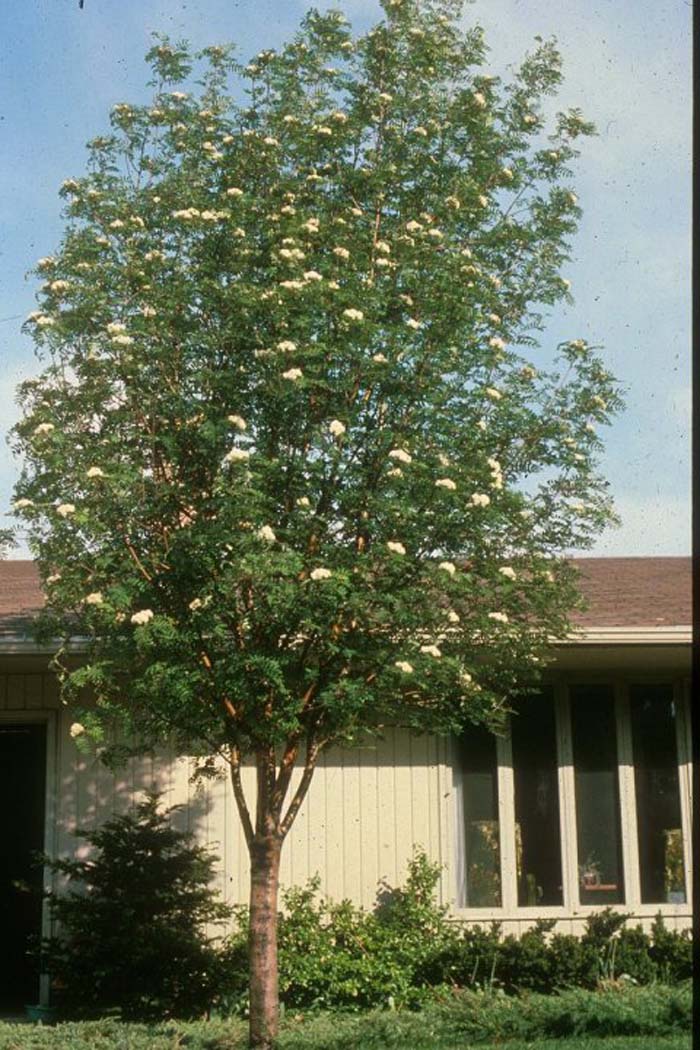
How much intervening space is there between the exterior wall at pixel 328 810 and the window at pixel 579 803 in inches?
6.3

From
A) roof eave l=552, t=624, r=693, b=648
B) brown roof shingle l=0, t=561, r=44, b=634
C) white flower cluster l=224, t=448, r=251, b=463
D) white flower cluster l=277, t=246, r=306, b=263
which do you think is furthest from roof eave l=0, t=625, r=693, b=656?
white flower cluster l=277, t=246, r=306, b=263

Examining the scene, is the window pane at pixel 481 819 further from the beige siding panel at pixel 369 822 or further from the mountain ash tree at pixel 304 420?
the mountain ash tree at pixel 304 420

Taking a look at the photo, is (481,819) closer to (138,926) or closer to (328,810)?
(328,810)

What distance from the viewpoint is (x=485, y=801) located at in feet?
37.4

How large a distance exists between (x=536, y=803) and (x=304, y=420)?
204 inches

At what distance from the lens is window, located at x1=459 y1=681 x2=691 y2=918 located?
11250mm

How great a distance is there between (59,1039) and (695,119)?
6.50 metres

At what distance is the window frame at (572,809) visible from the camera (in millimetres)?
11125

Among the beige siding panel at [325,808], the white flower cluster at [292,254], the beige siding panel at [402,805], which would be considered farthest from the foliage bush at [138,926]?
the white flower cluster at [292,254]

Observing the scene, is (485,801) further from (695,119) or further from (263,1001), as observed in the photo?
(695,119)

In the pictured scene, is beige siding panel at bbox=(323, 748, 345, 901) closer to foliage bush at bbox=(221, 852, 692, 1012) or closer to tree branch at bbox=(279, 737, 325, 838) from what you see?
foliage bush at bbox=(221, 852, 692, 1012)

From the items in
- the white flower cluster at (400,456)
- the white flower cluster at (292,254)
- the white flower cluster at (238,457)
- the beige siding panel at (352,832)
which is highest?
the white flower cluster at (292,254)

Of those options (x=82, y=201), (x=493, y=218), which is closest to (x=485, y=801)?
(x=493, y=218)

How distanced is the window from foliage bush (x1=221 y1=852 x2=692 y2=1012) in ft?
1.86
